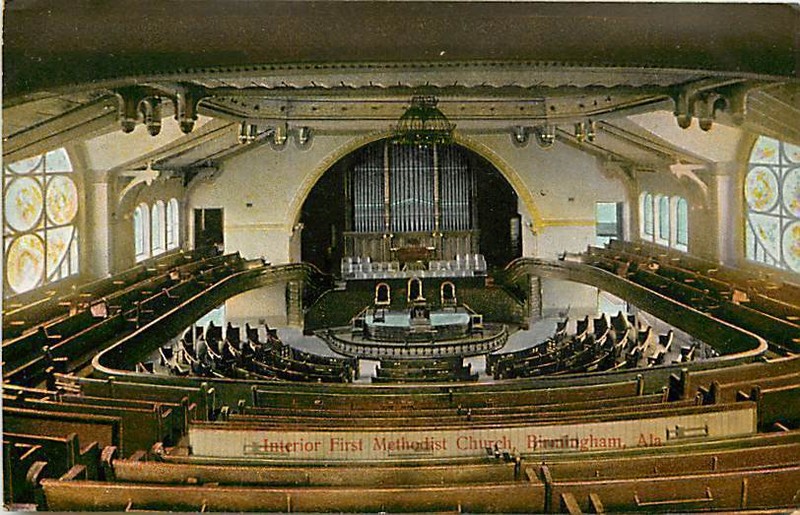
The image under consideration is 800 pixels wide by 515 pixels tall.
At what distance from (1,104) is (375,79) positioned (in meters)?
2.15

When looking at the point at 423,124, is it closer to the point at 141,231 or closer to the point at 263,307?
the point at 263,307

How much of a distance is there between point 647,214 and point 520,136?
41.1 inches

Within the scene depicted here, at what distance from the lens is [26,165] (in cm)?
461

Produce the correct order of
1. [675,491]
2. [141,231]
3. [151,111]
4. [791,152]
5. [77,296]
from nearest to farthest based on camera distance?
[675,491] → [791,152] → [151,111] → [77,296] → [141,231]

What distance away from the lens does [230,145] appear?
16.6ft

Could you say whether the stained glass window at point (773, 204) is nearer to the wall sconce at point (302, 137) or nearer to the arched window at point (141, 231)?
the wall sconce at point (302, 137)

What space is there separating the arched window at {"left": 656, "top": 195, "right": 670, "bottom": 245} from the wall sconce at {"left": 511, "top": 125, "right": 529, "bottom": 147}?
3.25 feet

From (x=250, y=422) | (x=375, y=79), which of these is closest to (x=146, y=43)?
(x=375, y=79)

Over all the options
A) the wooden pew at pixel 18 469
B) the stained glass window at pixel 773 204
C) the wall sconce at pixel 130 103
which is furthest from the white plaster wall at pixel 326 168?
the wooden pew at pixel 18 469

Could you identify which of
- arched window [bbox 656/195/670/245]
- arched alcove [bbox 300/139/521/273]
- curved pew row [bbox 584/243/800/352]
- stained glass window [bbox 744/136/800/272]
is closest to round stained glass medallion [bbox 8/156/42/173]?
arched alcove [bbox 300/139/521/273]

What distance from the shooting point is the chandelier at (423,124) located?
4.73m

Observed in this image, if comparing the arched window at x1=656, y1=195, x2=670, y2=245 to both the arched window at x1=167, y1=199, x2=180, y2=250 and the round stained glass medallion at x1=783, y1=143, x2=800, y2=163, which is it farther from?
the arched window at x1=167, y1=199, x2=180, y2=250

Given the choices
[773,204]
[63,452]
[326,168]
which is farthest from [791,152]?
[63,452]

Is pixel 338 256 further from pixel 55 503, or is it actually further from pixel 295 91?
pixel 55 503
